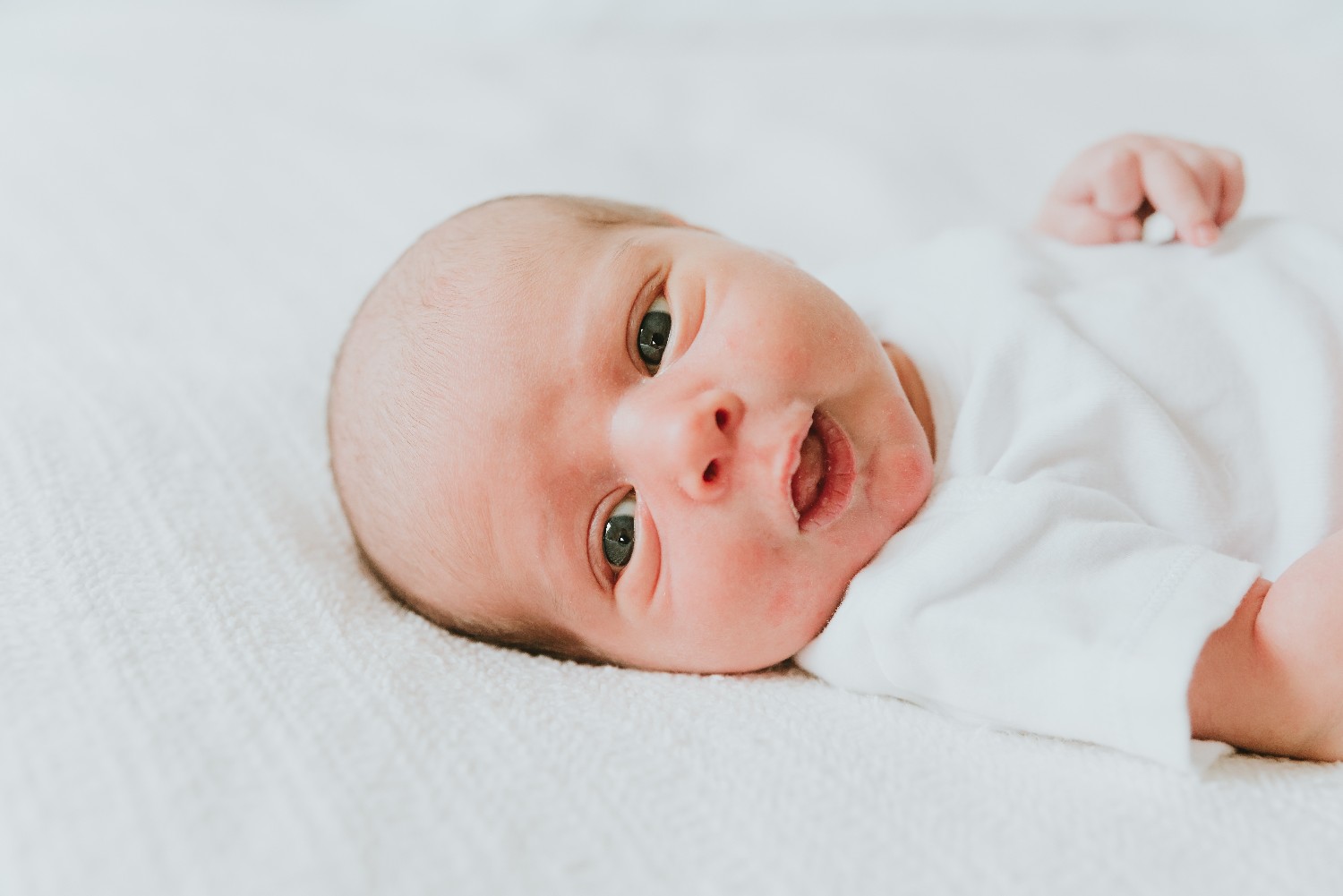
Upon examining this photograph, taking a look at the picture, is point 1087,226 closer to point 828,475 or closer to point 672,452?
point 828,475

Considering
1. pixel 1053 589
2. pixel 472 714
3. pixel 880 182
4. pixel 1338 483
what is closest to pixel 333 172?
pixel 880 182

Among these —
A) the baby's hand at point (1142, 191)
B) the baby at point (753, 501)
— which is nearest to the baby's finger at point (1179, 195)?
the baby's hand at point (1142, 191)

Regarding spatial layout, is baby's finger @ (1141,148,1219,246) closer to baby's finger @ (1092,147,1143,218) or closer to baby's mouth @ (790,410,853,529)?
baby's finger @ (1092,147,1143,218)

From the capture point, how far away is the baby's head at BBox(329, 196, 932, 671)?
3.22ft

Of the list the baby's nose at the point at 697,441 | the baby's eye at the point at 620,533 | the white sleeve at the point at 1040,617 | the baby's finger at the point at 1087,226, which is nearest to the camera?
the white sleeve at the point at 1040,617

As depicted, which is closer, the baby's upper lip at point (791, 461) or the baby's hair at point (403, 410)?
the baby's upper lip at point (791, 461)

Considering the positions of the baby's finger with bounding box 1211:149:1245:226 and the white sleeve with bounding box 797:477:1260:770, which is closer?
the white sleeve with bounding box 797:477:1260:770

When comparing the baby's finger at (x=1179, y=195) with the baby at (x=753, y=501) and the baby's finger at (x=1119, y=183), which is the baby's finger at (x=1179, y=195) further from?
the baby at (x=753, y=501)

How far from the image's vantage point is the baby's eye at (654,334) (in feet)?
3.50

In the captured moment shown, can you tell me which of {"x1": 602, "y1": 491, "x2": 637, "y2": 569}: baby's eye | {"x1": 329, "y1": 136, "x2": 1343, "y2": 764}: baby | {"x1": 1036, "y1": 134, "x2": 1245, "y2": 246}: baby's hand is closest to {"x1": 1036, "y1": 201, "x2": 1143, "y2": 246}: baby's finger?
{"x1": 1036, "y1": 134, "x2": 1245, "y2": 246}: baby's hand

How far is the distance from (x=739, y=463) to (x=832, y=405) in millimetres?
109

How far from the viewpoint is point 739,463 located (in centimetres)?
96

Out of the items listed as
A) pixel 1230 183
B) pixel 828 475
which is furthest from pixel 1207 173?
pixel 828 475

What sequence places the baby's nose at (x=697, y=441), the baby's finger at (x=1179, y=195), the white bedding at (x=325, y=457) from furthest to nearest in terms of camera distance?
the baby's finger at (x=1179, y=195) → the baby's nose at (x=697, y=441) → the white bedding at (x=325, y=457)
